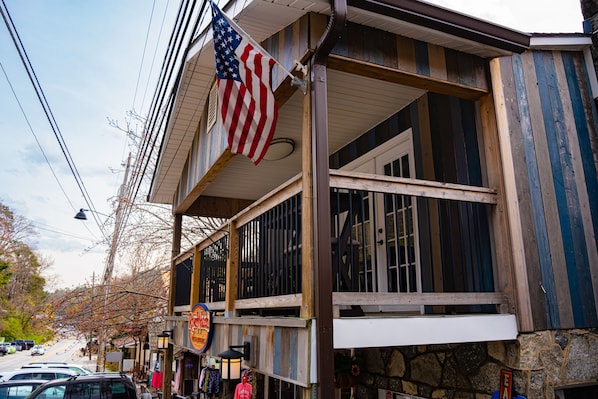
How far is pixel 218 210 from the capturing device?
940 centimetres

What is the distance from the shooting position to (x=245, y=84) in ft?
13.0

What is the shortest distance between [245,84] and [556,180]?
9.89 feet

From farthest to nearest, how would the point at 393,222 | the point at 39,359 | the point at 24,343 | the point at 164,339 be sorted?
the point at 24,343, the point at 39,359, the point at 164,339, the point at 393,222

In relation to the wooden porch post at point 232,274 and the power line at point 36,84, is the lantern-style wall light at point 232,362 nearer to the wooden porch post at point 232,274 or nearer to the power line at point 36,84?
the wooden porch post at point 232,274

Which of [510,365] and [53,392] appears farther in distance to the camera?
[53,392]

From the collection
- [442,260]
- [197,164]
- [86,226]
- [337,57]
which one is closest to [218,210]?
[197,164]

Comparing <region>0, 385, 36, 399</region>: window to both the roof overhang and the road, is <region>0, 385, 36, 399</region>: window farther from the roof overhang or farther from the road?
the roof overhang

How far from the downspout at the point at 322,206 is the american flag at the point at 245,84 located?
500mm

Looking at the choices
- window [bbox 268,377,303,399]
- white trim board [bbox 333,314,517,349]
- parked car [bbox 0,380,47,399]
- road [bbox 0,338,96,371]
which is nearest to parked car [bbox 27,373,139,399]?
window [bbox 268,377,303,399]

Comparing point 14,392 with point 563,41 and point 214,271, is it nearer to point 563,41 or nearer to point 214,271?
point 214,271

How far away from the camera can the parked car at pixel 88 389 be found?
23.8 ft

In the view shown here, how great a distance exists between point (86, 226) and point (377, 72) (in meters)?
19.8

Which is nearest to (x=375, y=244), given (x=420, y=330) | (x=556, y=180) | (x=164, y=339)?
(x=420, y=330)

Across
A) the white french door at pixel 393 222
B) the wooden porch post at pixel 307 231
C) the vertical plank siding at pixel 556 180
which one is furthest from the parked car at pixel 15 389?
the vertical plank siding at pixel 556 180
